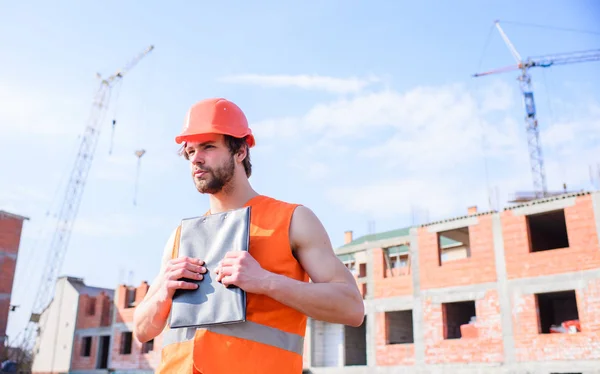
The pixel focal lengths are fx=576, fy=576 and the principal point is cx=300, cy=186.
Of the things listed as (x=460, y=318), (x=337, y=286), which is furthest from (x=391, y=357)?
(x=337, y=286)

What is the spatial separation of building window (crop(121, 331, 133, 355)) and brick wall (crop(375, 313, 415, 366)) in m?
16.7

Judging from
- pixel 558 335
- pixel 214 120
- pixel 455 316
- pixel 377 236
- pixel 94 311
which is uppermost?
pixel 377 236

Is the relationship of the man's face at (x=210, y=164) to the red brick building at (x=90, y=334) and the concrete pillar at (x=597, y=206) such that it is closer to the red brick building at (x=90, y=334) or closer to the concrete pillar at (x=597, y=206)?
the concrete pillar at (x=597, y=206)

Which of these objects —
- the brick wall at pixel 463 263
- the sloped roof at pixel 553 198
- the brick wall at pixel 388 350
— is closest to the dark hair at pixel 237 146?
the sloped roof at pixel 553 198

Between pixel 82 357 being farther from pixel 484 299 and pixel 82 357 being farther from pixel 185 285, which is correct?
pixel 185 285

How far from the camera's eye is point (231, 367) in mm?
1817

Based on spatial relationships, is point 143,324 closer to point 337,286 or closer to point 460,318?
point 337,286

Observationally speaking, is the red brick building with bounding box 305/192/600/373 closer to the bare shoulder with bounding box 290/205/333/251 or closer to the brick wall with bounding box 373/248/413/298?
the brick wall with bounding box 373/248/413/298

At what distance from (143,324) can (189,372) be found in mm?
403

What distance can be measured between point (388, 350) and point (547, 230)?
346 inches

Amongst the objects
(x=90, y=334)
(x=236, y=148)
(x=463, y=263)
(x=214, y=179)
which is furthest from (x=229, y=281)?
(x=90, y=334)

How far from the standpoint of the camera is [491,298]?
834 inches

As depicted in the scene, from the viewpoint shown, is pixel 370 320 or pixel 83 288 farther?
pixel 83 288

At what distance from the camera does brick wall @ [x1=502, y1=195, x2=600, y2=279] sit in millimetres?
19578
